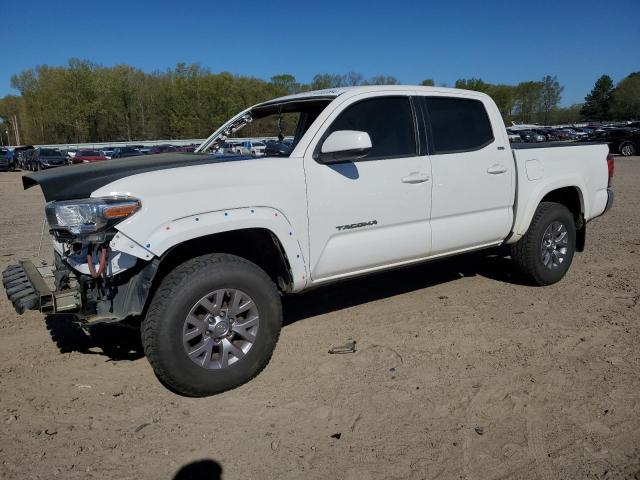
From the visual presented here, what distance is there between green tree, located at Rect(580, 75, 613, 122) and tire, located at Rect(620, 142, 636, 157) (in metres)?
70.3

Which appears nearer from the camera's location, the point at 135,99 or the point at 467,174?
the point at 467,174

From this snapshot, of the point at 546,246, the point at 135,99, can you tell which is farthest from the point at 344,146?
the point at 135,99

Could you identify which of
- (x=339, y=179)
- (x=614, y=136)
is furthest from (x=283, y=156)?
(x=614, y=136)

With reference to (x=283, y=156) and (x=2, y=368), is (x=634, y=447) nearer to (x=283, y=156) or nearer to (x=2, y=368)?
(x=283, y=156)

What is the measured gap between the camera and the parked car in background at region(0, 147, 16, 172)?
36.6 meters

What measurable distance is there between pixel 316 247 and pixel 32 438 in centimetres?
211

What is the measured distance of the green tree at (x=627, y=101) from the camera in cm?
8188

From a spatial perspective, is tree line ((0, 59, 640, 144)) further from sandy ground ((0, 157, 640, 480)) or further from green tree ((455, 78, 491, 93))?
sandy ground ((0, 157, 640, 480))

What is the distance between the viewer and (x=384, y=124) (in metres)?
4.16

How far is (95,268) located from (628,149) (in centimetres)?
3242

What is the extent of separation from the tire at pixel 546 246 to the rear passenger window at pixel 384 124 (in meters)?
1.84

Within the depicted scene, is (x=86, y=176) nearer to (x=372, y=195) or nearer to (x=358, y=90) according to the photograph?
(x=372, y=195)

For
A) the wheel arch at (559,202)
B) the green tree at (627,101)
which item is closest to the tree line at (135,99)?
the green tree at (627,101)

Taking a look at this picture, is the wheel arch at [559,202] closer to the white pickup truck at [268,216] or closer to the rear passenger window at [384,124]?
the white pickup truck at [268,216]
